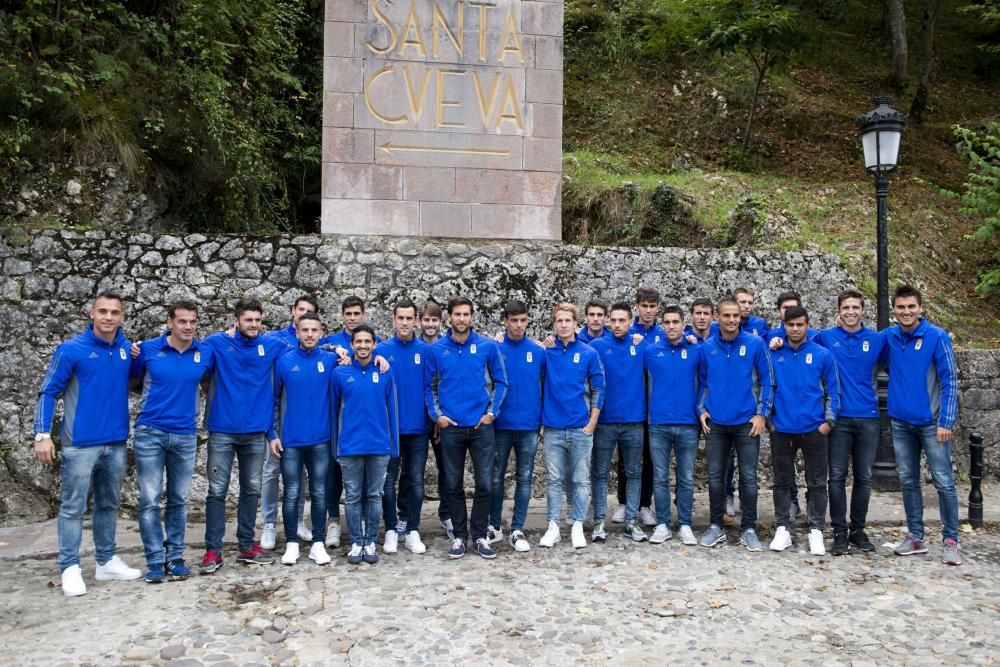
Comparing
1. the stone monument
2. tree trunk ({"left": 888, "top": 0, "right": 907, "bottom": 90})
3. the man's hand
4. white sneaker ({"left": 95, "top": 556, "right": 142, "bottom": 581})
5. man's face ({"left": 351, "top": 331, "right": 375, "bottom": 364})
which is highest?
tree trunk ({"left": 888, "top": 0, "right": 907, "bottom": 90})

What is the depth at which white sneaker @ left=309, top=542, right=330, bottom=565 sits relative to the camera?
547cm

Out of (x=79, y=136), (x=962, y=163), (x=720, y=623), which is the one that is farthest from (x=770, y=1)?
(x=720, y=623)

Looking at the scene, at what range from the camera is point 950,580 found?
17.4 feet

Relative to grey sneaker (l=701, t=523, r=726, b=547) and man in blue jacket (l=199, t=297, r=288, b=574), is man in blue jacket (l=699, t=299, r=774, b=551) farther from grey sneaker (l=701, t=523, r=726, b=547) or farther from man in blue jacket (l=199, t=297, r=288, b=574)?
man in blue jacket (l=199, t=297, r=288, b=574)

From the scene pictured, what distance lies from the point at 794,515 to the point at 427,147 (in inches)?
192

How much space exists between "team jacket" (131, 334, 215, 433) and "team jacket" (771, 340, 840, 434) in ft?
14.0

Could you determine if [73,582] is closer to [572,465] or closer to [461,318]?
[461,318]

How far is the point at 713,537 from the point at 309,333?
11.2 feet

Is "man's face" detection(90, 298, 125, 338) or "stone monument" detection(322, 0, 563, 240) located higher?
"stone monument" detection(322, 0, 563, 240)

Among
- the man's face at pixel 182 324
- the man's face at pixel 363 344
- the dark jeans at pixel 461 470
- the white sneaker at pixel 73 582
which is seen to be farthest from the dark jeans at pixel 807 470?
the white sneaker at pixel 73 582

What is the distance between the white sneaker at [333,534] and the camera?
5.93 metres

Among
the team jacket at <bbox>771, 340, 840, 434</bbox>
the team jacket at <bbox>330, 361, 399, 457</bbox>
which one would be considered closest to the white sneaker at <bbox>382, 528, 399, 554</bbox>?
the team jacket at <bbox>330, 361, 399, 457</bbox>

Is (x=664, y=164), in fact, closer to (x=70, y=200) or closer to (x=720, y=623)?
(x=70, y=200)

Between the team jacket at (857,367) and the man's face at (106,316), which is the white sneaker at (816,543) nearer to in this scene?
the team jacket at (857,367)
